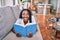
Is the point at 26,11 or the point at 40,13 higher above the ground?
the point at 26,11

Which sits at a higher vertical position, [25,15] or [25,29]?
[25,15]

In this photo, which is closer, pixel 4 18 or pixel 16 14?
pixel 4 18

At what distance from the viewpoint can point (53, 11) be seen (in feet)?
25.8

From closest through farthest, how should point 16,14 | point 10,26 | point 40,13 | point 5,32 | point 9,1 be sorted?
point 5,32 < point 10,26 < point 16,14 < point 9,1 < point 40,13

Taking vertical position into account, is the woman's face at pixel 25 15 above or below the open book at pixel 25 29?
above

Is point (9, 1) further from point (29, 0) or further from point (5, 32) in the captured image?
point (29, 0)

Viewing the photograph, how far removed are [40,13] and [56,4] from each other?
141 cm

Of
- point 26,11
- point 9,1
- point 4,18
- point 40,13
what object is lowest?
point 40,13

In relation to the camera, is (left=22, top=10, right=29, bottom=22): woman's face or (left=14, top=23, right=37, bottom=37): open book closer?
(left=14, top=23, right=37, bottom=37): open book

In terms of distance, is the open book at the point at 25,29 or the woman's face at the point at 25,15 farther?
the woman's face at the point at 25,15

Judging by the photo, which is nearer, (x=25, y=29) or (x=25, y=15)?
(x=25, y=29)

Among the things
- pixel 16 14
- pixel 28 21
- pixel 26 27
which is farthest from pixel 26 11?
pixel 16 14

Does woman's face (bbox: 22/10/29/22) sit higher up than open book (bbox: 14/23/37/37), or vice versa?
woman's face (bbox: 22/10/29/22)

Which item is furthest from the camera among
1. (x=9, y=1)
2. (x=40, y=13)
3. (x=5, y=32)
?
(x=40, y=13)
